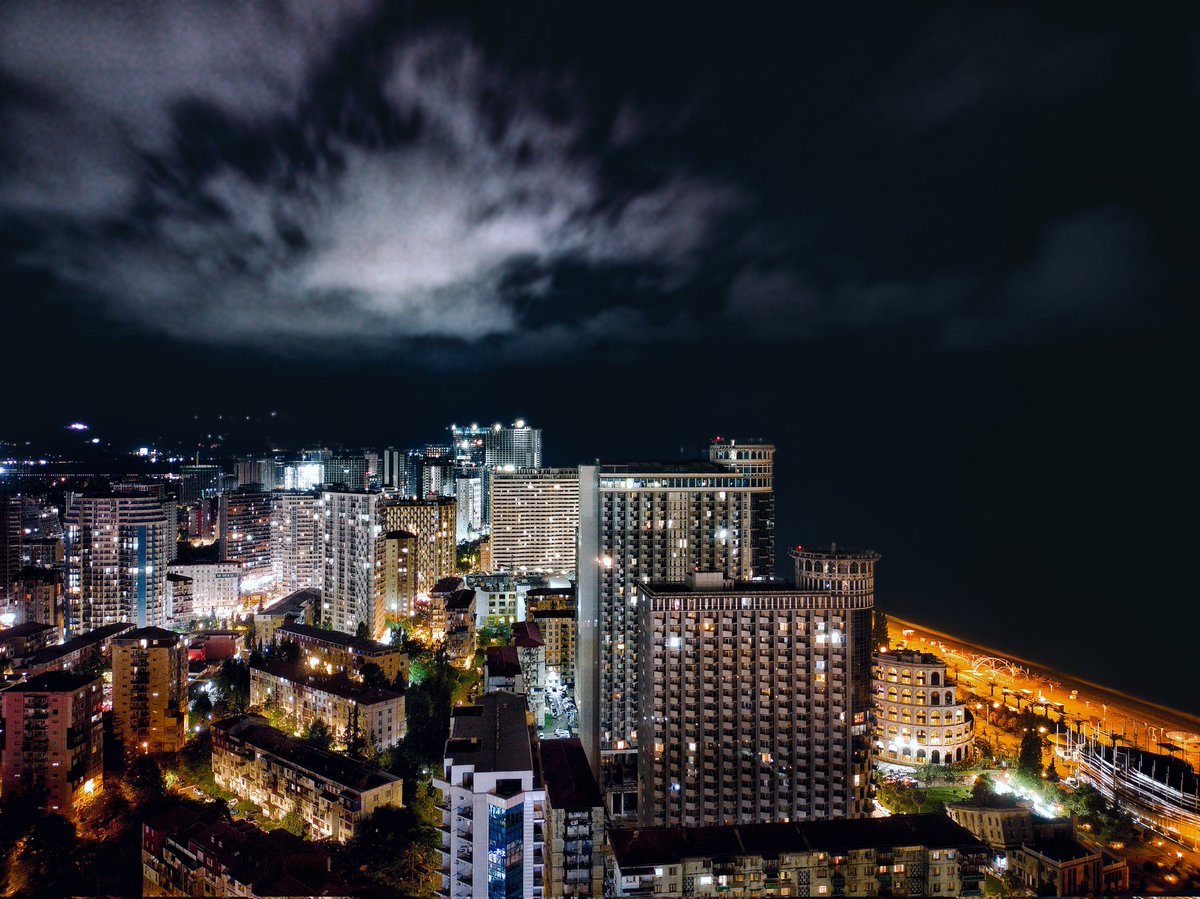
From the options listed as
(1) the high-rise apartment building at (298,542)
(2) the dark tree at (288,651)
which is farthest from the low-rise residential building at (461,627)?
(1) the high-rise apartment building at (298,542)

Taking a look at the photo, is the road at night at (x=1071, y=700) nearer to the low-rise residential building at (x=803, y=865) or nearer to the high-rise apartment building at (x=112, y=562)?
the low-rise residential building at (x=803, y=865)

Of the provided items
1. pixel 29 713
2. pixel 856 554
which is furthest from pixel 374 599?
pixel 856 554

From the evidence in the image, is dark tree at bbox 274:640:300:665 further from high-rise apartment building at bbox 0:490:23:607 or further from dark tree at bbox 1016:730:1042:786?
dark tree at bbox 1016:730:1042:786

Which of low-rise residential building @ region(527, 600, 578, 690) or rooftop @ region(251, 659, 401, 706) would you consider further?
low-rise residential building @ region(527, 600, 578, 690)

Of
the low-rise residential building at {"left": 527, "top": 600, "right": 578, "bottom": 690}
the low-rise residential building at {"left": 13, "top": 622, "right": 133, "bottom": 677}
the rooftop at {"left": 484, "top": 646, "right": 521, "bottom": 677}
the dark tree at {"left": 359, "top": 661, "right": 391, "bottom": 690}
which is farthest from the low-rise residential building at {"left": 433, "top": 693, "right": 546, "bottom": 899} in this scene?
the low-rise residential building at {"left": 13, "top": 622, "right": 133, "bottom": 677}

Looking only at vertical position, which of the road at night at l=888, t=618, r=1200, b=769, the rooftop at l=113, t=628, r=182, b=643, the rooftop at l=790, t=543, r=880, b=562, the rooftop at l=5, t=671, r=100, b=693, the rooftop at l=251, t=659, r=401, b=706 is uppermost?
the rooftop at l=790, t=543, r=880, b=562

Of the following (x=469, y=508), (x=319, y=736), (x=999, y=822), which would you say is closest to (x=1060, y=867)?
(x=999, y=822)

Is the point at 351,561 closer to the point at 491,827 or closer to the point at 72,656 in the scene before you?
the point at 72,656
